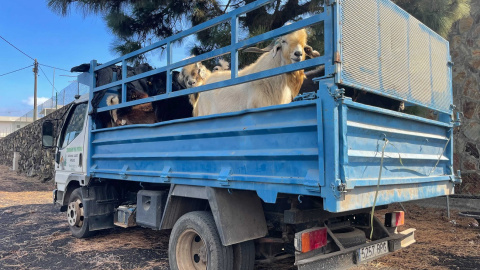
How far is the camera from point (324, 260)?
10.7 ft

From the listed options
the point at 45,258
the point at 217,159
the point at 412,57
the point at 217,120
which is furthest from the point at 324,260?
the point at 45,258

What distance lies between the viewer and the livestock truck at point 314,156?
289 centimetres

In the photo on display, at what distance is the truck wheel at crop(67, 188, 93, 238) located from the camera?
6129 mm

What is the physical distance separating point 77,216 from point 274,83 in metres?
4.15

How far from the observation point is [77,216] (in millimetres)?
6238

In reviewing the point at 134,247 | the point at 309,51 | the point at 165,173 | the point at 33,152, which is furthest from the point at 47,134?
the point at 33,152

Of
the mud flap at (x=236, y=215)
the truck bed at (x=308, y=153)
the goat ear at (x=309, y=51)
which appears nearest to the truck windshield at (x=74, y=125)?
the truck bed at (x=308, y=153)

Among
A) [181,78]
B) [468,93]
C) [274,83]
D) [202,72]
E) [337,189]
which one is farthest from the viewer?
[468,93]

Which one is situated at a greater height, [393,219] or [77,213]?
[393,219]

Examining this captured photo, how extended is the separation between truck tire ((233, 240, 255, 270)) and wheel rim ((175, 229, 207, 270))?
0.50 meters

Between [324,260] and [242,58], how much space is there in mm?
4343

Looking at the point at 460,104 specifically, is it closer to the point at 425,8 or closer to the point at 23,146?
the point at 425,8

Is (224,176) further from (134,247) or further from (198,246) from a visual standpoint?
(134,247)

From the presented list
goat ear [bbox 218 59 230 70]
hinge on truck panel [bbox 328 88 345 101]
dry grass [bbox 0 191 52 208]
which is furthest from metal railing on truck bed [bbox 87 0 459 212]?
dry grass [bbox 0 191 52 208]
